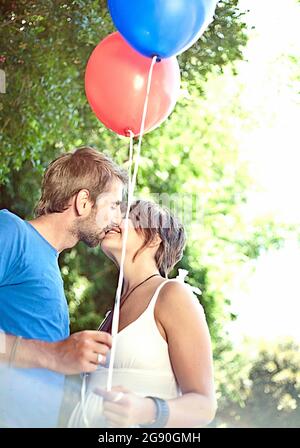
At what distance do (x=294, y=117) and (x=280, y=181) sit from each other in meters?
0.28

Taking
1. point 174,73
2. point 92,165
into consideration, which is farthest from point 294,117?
point 92,165

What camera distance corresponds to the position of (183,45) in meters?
1.81

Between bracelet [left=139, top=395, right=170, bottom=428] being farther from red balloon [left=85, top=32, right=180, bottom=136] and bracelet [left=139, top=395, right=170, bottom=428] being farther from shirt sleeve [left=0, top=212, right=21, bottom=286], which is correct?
red balloon [left=85, top=32, right=180, bottom=136]

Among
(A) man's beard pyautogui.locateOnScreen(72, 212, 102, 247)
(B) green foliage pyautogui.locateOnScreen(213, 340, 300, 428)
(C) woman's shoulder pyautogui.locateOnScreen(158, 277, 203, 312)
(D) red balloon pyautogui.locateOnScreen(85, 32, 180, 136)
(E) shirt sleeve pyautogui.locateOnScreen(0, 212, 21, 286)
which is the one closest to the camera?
(C) woman's shoulder pyautogui.locateOnScreen(158, 277, 203, 312)

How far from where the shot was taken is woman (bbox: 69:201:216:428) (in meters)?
1.51

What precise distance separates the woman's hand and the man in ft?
0.34

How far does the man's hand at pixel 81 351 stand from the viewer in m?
1.52

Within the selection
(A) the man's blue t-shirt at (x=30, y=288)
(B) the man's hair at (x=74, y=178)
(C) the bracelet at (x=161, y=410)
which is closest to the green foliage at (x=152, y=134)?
(B) the man's hair at (x=74, y=178)

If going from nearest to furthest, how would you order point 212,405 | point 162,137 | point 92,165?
point 212,405 < point 92,165 < point 162,137

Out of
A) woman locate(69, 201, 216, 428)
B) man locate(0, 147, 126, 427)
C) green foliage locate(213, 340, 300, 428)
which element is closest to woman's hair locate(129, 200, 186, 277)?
woman locate(69, 201, 216, 428)

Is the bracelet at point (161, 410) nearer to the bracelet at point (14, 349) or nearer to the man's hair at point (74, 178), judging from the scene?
the bracelet at point (14, 349)

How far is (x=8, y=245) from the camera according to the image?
1684mm
